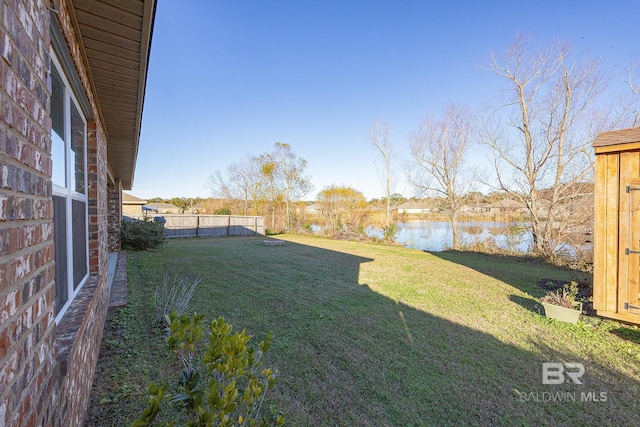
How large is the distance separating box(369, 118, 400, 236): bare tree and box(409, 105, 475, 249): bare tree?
1.81m

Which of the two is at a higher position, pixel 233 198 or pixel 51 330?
pixel 233 198

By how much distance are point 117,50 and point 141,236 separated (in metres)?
9.13

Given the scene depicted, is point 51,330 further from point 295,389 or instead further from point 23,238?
point 295,389

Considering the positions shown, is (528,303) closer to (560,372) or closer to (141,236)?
(560,372)

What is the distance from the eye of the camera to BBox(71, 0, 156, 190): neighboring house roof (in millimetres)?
1729

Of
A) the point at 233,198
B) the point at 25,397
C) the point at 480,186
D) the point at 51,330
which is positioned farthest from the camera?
the point at 233,198

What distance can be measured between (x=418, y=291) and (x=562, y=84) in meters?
9.40

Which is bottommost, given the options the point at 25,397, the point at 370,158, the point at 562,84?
the point at 25,397

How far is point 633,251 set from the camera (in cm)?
362

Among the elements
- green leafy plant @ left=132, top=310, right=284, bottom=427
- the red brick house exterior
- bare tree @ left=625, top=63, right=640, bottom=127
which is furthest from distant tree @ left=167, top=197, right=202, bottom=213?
green leafy plant @ left=132, top=310, right=284, bottom=427

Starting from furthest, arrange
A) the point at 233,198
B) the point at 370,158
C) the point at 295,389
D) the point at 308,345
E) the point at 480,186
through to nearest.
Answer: the point at 233,198 < the point at 370,158 < the point at 480,186 < the point at 308,345 < the point at 295,389

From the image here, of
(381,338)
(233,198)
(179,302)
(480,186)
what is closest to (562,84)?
(480,186)

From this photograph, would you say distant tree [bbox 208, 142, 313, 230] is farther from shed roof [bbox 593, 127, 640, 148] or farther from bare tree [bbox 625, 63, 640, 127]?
shed roof [bbox 593, 127, 640, 148]

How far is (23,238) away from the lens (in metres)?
0.93
